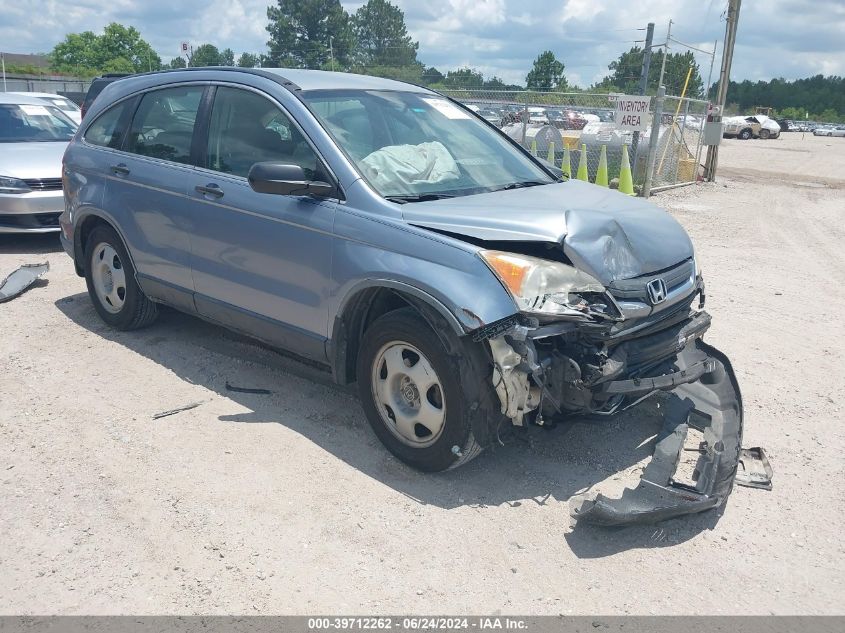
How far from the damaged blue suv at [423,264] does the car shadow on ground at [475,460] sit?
0.56 feet

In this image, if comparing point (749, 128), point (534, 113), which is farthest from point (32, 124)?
point (749, 128)

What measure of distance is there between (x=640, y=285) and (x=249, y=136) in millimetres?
2602

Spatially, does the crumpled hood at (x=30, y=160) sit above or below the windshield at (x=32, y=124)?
below

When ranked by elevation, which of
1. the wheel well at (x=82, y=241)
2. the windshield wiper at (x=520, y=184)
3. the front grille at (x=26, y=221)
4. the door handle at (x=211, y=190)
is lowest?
the front grille at (x=26, y=221)

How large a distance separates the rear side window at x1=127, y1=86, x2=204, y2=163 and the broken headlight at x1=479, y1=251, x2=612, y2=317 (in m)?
2.65

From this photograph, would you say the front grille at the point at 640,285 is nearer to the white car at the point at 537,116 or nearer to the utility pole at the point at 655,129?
the utility pole at the point at 655,129

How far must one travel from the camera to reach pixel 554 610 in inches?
119

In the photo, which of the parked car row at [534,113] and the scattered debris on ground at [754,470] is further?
the parked car row at [534,113]

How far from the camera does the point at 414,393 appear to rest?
12.9 ft

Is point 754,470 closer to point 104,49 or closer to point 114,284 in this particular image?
point 114,284

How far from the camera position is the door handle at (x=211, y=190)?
4.79 meters

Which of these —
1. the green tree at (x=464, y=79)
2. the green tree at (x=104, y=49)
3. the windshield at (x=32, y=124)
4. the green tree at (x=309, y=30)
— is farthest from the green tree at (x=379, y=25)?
the windshield at (x=32, y=124)

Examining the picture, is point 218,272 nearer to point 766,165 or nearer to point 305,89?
point 305,89

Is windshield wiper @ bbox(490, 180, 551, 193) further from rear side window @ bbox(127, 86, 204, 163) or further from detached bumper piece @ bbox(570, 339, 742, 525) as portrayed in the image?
rear side window @ bbox(127, 86, 204, 163)
